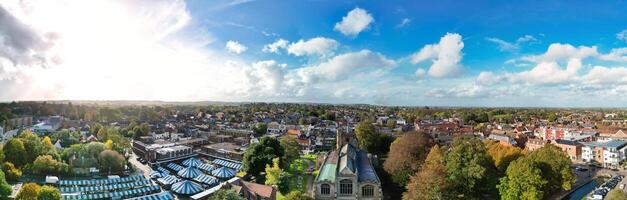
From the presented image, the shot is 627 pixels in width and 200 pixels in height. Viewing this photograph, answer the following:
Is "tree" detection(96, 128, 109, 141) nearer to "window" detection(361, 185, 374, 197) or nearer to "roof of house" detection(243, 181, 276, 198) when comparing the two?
"roof of house" detection(243, 181, 276, 198)

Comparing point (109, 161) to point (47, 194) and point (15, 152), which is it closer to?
point (15, 152)

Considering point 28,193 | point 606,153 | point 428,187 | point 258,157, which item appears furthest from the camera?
point 606,153

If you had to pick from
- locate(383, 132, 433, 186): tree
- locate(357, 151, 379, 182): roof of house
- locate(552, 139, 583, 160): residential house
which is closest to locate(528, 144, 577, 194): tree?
locate(383, 132, 433, 186): tree

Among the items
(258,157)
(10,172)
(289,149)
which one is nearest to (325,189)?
(258,157)

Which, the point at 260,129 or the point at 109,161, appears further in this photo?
the point at 260,129

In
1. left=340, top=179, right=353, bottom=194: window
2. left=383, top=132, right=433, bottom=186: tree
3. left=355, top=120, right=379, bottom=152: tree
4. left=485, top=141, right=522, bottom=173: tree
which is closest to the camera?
left=340, top=179, right=353, bottom=194: window

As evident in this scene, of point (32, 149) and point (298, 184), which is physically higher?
point (32, 149)

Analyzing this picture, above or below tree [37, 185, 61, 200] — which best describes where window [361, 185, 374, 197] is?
below
